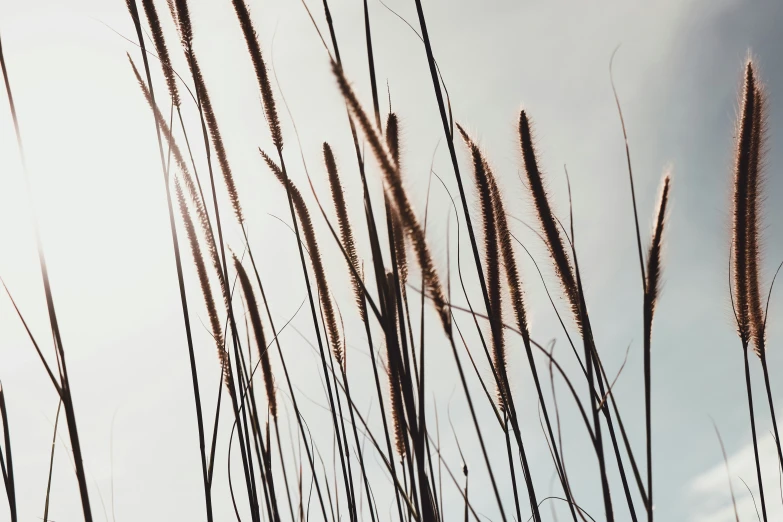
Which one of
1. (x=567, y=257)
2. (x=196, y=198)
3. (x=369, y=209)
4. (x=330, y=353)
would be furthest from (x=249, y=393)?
(x=567, y=257)

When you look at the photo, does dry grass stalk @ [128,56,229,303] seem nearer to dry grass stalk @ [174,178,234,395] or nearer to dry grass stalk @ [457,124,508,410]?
dry grass stalk @ [174,178,234,395]

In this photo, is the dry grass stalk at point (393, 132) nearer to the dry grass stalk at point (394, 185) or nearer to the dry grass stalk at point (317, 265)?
the dry grass stalk at point (317, 265)

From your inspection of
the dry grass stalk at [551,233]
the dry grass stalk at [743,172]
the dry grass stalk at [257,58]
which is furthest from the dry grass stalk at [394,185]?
the dry grass stalk at [743,172]

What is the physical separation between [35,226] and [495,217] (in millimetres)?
1245

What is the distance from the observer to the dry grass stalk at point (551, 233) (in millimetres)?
1616

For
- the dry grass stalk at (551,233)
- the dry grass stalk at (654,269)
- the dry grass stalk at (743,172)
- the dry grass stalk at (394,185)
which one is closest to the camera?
the dry grass stalk at (394,185)

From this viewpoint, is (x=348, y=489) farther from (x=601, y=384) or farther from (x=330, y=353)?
(x=601, y=384)

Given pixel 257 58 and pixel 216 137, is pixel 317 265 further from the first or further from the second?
pixel 257 58

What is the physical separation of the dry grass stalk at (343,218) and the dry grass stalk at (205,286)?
502 millimetres

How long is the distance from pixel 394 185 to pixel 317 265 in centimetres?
127

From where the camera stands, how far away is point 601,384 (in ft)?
4.96

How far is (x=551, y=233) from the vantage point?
5.32 feet

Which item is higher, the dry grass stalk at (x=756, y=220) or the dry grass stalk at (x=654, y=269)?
the dry grass stalk at (x=756, y=220)

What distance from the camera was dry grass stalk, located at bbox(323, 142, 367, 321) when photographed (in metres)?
1.97
